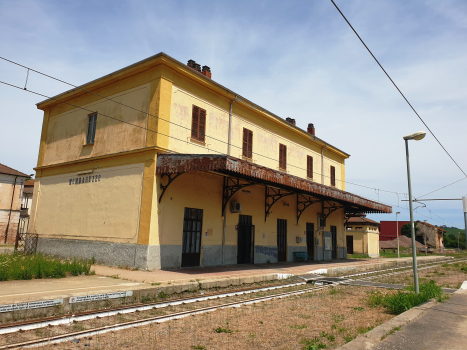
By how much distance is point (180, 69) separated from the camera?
14.2 m

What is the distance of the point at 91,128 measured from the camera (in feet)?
53.8

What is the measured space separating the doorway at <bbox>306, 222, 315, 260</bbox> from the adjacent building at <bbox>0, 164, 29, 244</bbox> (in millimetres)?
27604

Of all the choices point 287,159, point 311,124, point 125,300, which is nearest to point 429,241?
point 311,124

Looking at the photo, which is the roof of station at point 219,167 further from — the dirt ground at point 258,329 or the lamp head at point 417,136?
the lamp head at point 417,136

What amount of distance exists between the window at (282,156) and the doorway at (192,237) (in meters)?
7.47

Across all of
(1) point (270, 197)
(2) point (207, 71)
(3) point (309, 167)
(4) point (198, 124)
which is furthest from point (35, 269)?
(3) point (309, 167)

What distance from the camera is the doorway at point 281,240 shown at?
1983 cm

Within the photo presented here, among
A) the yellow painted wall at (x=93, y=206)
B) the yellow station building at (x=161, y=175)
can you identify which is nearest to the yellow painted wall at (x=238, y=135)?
the yellow station building at (x=161, y=175)

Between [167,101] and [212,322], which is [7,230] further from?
[212,322]

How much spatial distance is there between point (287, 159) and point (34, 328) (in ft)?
56.3

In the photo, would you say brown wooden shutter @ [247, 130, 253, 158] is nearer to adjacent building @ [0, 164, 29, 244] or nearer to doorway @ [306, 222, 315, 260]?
doorway @ [306, 222, 315, 260]

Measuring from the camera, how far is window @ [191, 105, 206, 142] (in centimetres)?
1498

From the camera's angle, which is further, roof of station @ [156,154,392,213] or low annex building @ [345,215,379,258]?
low annex building @ [345,215,379,258]

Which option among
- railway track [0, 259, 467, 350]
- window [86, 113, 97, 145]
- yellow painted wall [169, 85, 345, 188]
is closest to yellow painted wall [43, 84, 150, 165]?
window [86, 113, 97, 145]
